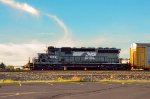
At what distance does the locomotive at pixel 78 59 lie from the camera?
6362 centimetres

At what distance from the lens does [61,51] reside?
219ft

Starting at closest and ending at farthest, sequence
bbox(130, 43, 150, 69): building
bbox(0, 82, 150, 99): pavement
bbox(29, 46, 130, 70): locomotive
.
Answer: bbox(0, 82, 150, 99): pavement, bbox(29, 46, 130, 70): locomotive, bbox(130, 43, 150, 69): building

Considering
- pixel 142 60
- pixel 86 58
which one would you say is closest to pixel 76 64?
pixel 86 58

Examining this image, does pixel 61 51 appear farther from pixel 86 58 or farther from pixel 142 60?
pixel 142 60

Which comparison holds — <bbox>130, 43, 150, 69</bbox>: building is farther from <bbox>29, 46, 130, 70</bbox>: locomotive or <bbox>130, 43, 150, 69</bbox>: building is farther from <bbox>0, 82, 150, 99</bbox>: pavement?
<bbox>0, 82, 150, 99</bbox>: pavement

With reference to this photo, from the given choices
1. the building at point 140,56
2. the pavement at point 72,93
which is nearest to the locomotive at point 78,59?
the building at point 140,56

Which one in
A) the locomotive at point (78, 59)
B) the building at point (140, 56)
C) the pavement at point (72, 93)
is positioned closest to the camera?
the pavement at point (72, 93)

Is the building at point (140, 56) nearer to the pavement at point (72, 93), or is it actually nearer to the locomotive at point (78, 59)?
the locomotive at point (78, 59)

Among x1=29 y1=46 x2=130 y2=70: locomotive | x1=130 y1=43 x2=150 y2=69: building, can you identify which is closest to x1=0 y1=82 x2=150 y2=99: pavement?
x1=29 y1=46 x2=130 y2=70: locomotive

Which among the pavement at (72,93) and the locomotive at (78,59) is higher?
the locomotive at (78,59)

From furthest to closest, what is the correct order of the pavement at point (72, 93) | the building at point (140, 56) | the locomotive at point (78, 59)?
the building at point (140, 56)
the locomotive at point (78, 59)
the pavement at point (72, 93)

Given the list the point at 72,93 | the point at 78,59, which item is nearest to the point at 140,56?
the point at 78,59

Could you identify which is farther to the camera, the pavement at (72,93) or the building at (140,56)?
the building at (140,56)

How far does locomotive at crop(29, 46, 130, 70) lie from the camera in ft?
209
